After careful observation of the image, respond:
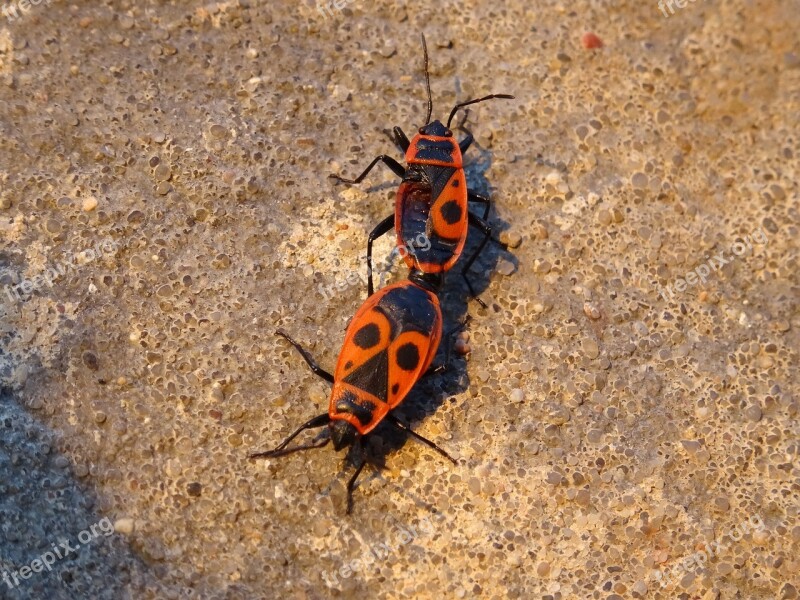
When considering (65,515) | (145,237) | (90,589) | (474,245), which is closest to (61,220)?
(145,237)

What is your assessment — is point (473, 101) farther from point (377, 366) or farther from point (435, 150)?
point (377, 366)

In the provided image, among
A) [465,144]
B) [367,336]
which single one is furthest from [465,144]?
[367,336]

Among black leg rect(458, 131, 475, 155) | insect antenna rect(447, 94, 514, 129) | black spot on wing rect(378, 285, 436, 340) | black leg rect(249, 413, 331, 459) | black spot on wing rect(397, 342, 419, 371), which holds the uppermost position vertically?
insect antenna rect(447, 94, 514, 129)

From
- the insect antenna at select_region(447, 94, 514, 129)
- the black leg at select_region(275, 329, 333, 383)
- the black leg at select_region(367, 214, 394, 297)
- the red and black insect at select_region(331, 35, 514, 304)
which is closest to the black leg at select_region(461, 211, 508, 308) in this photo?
the red and black insect at select_region(331, 35, 514, 304)

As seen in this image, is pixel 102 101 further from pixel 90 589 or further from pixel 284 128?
pixel 90 589

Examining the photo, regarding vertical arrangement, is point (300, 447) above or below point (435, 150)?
below

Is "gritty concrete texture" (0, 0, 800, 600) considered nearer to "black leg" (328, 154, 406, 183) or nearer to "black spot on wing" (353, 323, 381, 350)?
A: "black leg" (328, 154, 406, 183)
